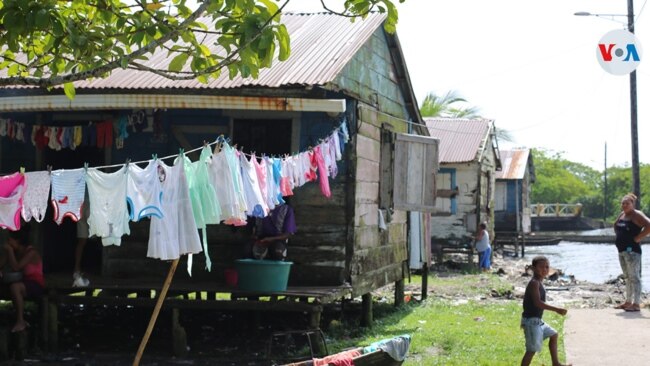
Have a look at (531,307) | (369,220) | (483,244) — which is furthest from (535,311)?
(483,244)

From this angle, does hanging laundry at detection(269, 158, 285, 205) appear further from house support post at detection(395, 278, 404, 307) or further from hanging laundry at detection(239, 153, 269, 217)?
house support post at detection(395, 278, 404, 307)

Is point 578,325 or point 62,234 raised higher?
point 62,234

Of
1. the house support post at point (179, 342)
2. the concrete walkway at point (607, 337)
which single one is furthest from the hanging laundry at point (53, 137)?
the concrete walkway at point (607, 337)

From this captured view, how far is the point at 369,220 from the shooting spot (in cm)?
1212

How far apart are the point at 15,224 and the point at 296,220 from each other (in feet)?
12.2

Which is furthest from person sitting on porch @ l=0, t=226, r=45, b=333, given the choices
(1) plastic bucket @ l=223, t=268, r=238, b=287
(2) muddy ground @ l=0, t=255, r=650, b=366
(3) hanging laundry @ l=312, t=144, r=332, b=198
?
(3) hanging laundry @ l=312, t=144, r=332, b=198

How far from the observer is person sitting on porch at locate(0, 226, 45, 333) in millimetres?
10109

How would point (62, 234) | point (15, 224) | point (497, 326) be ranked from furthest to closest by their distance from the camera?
point (62, 234) → point (497, 326) → point (15, 224)

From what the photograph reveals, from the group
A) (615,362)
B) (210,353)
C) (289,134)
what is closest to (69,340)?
(210,353)

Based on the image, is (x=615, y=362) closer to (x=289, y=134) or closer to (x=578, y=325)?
(x=578, y=325)

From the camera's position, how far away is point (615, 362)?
906 centimetres

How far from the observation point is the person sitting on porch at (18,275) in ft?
33.2

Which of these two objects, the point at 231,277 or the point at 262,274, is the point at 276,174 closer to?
the point at 262,274

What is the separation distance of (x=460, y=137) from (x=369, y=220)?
15.2 metres
